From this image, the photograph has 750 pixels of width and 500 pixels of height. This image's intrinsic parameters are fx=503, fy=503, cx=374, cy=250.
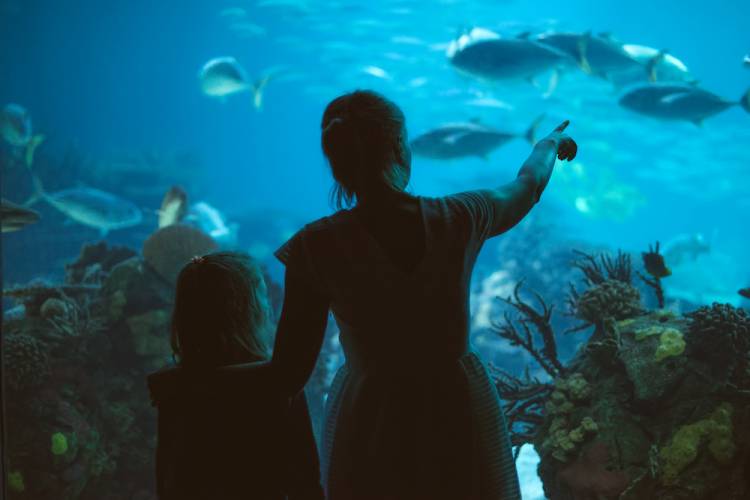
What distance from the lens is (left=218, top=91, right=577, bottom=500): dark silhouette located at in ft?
4.98

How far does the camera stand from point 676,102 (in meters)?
6.64

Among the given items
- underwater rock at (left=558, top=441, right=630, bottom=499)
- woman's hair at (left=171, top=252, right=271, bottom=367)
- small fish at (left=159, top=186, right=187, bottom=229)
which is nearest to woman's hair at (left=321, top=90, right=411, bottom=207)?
woman's hair at (left=171, top=252, right=271, bottom=367)

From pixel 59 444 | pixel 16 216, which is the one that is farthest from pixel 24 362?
pixel 16 216

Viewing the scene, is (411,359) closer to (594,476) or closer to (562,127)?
(562,127)

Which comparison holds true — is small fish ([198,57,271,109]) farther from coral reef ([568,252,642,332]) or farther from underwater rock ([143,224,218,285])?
coral reef ([568,252,642,332])

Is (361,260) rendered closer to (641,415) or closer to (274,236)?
(641,415)

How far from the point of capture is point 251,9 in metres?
28.1

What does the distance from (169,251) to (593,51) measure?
6.94m

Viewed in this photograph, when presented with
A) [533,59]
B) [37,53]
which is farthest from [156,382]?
[37,53]

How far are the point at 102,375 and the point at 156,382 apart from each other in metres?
3.88

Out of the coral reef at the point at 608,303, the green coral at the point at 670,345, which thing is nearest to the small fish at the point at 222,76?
the coral reef at the point at 608,303

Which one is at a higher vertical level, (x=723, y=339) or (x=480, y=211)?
(x=480, y=211)

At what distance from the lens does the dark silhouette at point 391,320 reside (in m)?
1.52

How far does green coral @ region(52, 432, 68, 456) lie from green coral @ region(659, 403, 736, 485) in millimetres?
4313
